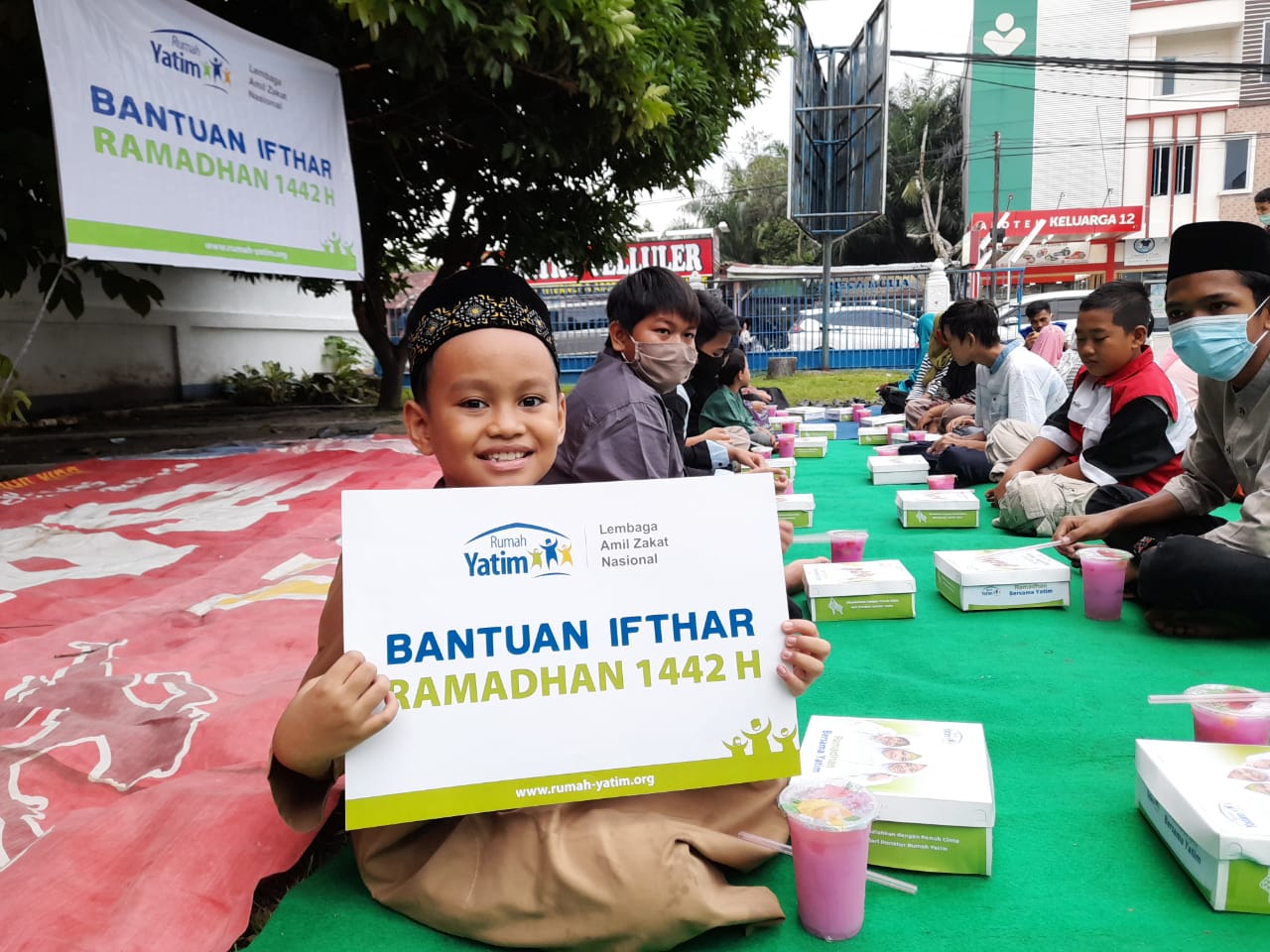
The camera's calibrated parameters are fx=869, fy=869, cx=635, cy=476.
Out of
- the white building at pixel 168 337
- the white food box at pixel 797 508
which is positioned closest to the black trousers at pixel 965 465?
the white food box at pixel 797 508

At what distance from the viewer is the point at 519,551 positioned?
1.30 metres

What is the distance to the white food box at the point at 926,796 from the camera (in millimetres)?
1365

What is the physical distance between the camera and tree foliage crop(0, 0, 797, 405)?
15.3ft

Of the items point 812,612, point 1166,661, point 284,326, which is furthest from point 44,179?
point 284,326

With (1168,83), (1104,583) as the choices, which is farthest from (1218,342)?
(1168,83)

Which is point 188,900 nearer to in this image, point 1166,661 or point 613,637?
point 613,637

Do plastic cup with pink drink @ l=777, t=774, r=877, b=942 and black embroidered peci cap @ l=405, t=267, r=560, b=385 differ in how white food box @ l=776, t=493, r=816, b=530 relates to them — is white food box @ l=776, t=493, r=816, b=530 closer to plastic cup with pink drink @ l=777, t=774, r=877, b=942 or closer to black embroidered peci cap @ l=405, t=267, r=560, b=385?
black embroidered peci cap @ l=405, t=267, r=560, b=385

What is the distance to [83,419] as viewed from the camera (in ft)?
27.2

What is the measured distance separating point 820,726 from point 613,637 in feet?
1.89

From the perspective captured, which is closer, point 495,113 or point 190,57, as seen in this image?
point 190,57

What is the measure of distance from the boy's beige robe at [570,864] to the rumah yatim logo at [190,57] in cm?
393

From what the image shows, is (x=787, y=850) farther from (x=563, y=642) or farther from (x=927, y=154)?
(x=927, y=154)

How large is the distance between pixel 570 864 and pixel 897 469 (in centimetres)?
456

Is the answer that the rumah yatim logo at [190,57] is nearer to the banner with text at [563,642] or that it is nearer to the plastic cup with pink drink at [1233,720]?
the banner with text at [563,642]
